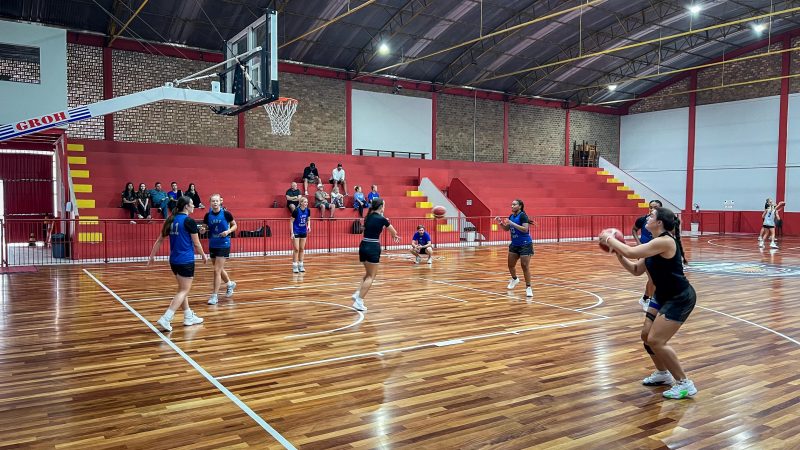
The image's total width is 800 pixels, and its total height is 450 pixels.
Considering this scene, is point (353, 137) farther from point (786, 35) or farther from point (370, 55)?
point (786, 35)

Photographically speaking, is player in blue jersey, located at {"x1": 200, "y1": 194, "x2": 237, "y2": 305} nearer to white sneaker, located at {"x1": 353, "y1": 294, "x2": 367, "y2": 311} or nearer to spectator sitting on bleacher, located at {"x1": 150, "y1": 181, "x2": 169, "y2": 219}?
white sneaker, located at {"x1": 353, "y1": 294, "x2": 367, "y2": 311}

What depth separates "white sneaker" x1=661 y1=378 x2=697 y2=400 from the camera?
4875 millimetres

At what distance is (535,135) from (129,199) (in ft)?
76.6

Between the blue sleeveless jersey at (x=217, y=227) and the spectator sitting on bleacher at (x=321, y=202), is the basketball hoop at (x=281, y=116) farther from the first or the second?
the blue sleeveless jersey at (x=217, y=227)

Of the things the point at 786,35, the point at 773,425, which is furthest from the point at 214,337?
the point at 786,35

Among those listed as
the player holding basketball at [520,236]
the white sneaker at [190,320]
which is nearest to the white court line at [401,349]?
the player holding basketball at [520,236]

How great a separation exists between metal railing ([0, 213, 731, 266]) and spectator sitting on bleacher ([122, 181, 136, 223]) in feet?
2.60

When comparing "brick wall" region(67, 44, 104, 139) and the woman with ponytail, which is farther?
"brick wall" region(67, 44, 104, 139)

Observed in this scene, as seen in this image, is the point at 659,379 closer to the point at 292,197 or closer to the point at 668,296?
the point at 668,296

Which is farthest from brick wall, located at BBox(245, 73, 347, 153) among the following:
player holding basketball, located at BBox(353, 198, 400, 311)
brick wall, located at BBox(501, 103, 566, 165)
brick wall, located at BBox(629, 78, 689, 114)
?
brick wall, located at BBox(629, 78, 689, 114)

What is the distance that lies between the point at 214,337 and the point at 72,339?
1713 mm

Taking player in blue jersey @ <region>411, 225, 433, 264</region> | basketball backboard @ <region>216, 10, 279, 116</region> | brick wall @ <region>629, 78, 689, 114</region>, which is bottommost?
player in blue jersey @ <region>411, 225, 433, 264</region>

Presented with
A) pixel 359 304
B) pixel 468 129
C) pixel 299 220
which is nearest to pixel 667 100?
pixel 468 129

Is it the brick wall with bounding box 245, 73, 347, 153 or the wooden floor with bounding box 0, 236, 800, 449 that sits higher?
the brick wall with bounding box 245, 73, 347, 153
